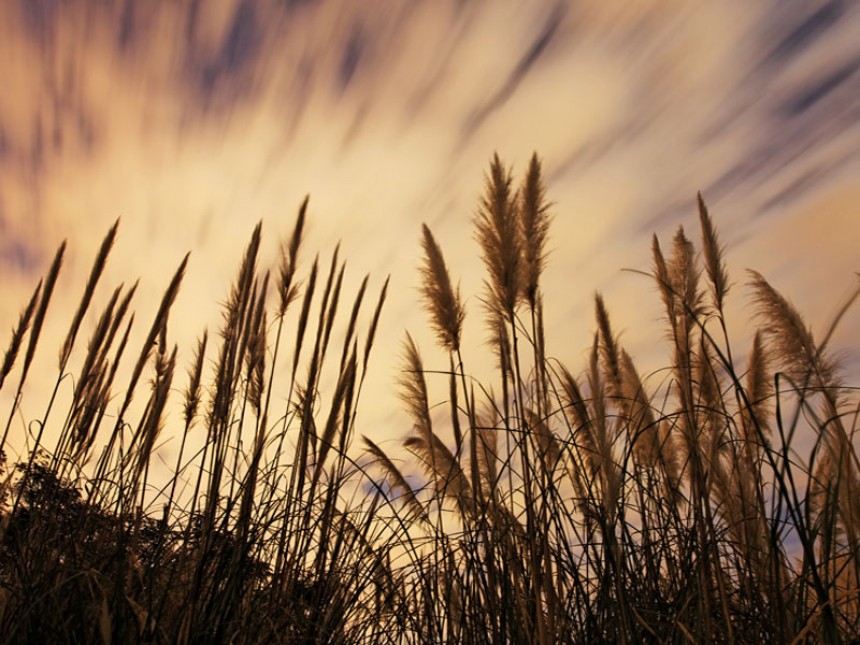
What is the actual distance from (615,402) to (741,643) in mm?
1897

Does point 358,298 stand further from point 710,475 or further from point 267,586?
point 710,475

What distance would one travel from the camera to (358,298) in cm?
399

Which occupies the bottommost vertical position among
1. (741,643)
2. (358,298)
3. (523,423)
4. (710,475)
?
(741,643)

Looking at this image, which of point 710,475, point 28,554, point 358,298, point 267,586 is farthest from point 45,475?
point 710,475

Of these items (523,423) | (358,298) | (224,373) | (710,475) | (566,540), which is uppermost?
(358,298)

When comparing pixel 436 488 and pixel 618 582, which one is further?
pixel 436 488

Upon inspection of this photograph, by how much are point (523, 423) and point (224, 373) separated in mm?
1635

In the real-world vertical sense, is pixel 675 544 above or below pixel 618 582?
above

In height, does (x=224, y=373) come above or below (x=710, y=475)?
above

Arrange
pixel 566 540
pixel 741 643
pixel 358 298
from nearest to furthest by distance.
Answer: pixel 741 643 → pixel 566 540 → pixel 358 298

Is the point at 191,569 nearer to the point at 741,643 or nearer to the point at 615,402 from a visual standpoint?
the point at 741,643

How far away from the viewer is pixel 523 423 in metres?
2.79

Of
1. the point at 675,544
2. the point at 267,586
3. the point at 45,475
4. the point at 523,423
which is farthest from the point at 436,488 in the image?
the point at 45,475

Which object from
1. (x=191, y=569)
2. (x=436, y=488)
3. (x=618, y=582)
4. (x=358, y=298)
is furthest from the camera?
(x=358, y=298)
